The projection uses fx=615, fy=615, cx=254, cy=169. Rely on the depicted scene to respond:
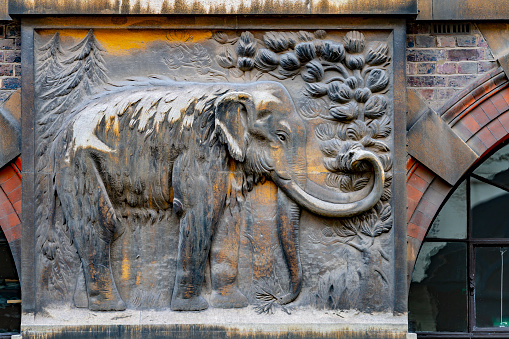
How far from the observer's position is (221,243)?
4.54 metres

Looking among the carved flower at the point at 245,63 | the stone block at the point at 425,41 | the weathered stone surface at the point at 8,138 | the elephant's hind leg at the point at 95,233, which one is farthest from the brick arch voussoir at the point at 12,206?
the stone block at the point at 425,41

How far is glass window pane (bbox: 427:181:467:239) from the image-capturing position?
523 centimetres

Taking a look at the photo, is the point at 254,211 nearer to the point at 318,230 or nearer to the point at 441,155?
the point at 318,230

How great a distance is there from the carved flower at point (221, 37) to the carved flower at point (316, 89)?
0.71 m

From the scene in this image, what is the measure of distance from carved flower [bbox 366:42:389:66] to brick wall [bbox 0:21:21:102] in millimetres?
2732

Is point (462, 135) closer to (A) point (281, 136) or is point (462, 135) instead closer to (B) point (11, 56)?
(A) point (281, 136)

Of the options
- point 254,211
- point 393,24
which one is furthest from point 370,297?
point 393,24

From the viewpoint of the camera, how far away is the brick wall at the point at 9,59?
4.86 metres

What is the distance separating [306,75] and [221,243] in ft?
4.58

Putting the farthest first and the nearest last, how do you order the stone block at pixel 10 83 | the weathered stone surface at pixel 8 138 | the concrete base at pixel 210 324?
the stone block at pixel 10 83 < the weathered stone surface at pixel 8 138 < the concrete base at pixel 210 324

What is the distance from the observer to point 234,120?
14.8 ft

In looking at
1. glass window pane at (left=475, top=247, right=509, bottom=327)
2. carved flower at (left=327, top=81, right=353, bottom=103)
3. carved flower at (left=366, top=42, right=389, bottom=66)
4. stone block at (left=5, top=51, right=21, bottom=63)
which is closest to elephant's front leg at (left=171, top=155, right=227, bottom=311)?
carved flower at (left=327, top=81, right=353, bottom=103)

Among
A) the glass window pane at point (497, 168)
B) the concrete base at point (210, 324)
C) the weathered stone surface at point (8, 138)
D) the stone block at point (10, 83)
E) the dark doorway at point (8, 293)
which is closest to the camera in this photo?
the concrete base at point (210, 324)

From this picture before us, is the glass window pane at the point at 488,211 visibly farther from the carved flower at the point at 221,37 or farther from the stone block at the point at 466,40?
the carved flower at the point at 221,37
